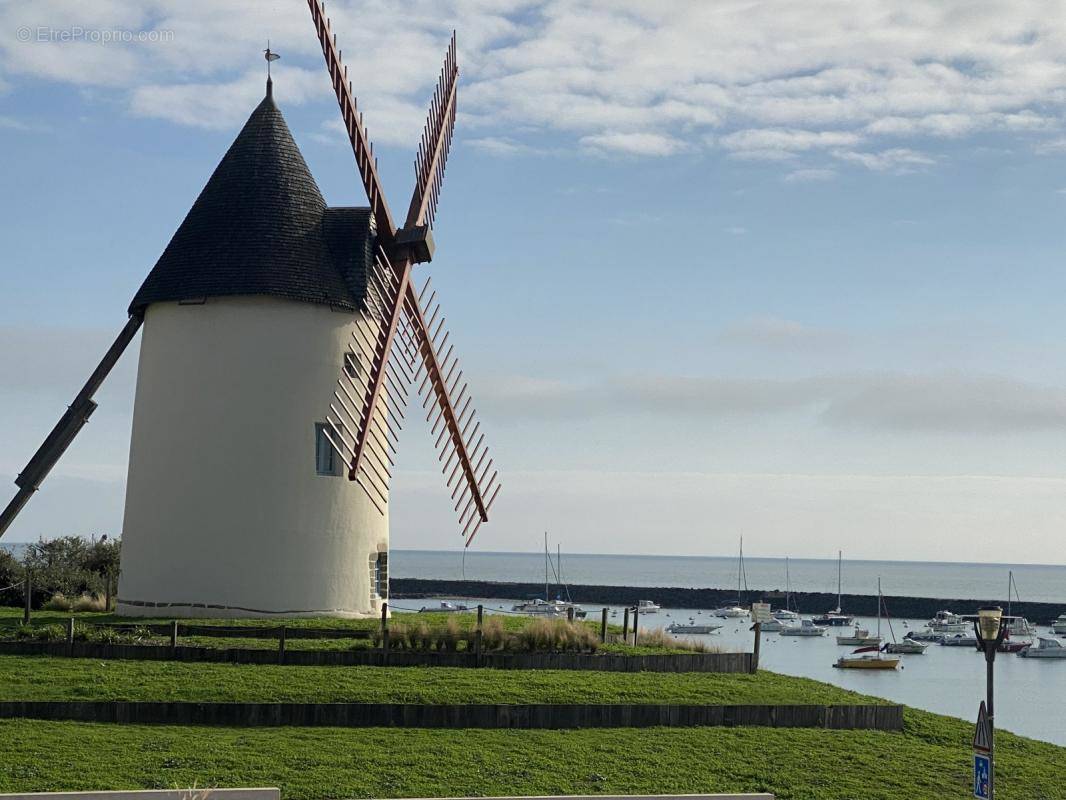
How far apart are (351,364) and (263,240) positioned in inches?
133

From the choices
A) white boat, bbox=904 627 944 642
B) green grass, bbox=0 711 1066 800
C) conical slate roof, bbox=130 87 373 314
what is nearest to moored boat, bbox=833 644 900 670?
white boat, bbox=904 627 944 642

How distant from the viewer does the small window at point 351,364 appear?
101 feet

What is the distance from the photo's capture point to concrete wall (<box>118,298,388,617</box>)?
1158 inches

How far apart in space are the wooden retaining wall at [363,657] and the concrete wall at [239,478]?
4.68 m

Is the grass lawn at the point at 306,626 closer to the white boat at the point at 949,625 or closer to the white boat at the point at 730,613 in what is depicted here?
the white boat at the point at 949,625

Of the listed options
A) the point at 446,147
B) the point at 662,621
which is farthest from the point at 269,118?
the point at 662,621

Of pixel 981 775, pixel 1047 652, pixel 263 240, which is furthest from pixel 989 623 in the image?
pixel 1047 652

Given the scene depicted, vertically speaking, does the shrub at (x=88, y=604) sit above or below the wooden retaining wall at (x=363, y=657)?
above

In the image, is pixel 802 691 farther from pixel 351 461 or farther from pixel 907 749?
pixel 351 461

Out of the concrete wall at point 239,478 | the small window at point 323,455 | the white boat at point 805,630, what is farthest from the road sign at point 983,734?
the white boat at point 805,630

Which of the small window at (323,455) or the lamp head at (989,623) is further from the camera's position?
the small window at (323,455)

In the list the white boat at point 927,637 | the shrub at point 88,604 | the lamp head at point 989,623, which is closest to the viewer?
the lamp head at point 989,623

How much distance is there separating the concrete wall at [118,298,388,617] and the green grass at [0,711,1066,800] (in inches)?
393

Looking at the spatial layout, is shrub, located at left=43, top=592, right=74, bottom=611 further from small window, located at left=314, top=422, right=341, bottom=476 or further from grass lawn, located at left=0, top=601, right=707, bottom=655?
small window, located at left=314, top=422, right=341, bottom=476
